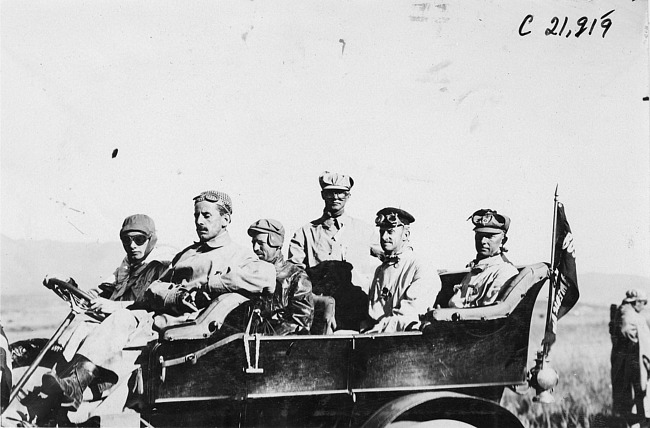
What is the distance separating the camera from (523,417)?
405 cm

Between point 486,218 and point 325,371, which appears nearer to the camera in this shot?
point 325,371

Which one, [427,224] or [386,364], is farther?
[427,224]

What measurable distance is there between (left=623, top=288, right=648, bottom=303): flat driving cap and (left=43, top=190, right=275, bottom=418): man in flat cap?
181cm

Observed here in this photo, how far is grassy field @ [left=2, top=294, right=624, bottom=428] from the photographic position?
4000mm

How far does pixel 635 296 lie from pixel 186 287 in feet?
7.37

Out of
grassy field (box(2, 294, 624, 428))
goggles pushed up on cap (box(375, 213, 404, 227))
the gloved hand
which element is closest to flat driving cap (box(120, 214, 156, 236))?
the gloved hand

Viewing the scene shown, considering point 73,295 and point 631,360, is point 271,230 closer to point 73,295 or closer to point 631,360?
point 73,295

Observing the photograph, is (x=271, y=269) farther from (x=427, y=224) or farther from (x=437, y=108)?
(x=437, y=108)

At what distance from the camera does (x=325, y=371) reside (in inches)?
150

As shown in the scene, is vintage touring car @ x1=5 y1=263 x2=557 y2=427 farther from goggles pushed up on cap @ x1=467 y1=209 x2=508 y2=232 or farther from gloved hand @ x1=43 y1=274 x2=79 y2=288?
goggles pushed up on cap @ x1=467 y1=209 x2=508 y2=232

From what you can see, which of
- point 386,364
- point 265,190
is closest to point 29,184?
point 265,190

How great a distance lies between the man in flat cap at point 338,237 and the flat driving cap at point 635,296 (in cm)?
130

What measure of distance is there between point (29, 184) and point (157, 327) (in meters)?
0.98

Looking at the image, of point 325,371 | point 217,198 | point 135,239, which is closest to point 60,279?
point 135,239
